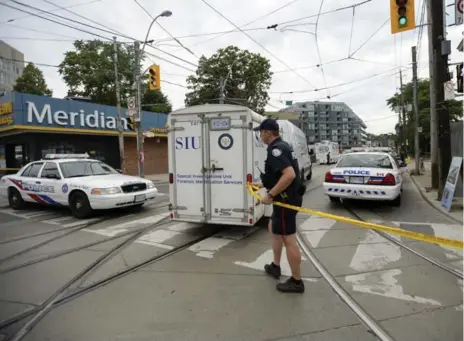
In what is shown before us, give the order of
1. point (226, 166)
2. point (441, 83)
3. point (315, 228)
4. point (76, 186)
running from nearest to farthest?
1. point (226, 166)
2. point (315, 228)
3. point (76, 186)
4. point (441, 83)

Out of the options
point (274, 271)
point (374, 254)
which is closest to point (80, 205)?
point (274, 271)

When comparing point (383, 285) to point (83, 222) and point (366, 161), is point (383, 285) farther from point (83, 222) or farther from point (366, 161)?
point (83, 222)

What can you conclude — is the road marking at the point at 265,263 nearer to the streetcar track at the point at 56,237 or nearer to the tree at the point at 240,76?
the streetcar track at the point at 56,237

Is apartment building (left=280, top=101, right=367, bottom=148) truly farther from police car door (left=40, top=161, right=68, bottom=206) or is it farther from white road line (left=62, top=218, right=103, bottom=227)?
white road line (left=62, top=218, right=103, bottom=227)

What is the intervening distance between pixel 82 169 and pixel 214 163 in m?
5.00

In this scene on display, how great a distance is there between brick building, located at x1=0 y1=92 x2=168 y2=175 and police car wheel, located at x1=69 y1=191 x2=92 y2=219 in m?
11.0

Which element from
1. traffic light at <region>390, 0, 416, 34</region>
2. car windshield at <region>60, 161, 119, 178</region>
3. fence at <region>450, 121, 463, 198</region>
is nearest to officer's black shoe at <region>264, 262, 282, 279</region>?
car windshield at <region>60, 161, 119, 178</region>

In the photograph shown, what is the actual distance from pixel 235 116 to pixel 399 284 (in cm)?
385

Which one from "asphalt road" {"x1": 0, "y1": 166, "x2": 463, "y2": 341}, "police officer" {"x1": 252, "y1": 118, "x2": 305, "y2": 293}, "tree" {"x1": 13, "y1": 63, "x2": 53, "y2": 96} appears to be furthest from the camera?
"tree" {"x1": 13, "y1": 63, "x2": 53, "y2": 96}

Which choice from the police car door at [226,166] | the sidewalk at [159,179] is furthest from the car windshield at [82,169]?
the sidewalk at [159,179]

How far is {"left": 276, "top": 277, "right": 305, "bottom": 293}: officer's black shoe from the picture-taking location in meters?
3.82

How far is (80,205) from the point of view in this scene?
8461 millimetres

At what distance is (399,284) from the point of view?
4.00 metres

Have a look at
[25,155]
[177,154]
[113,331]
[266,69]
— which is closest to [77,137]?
[25,155]
